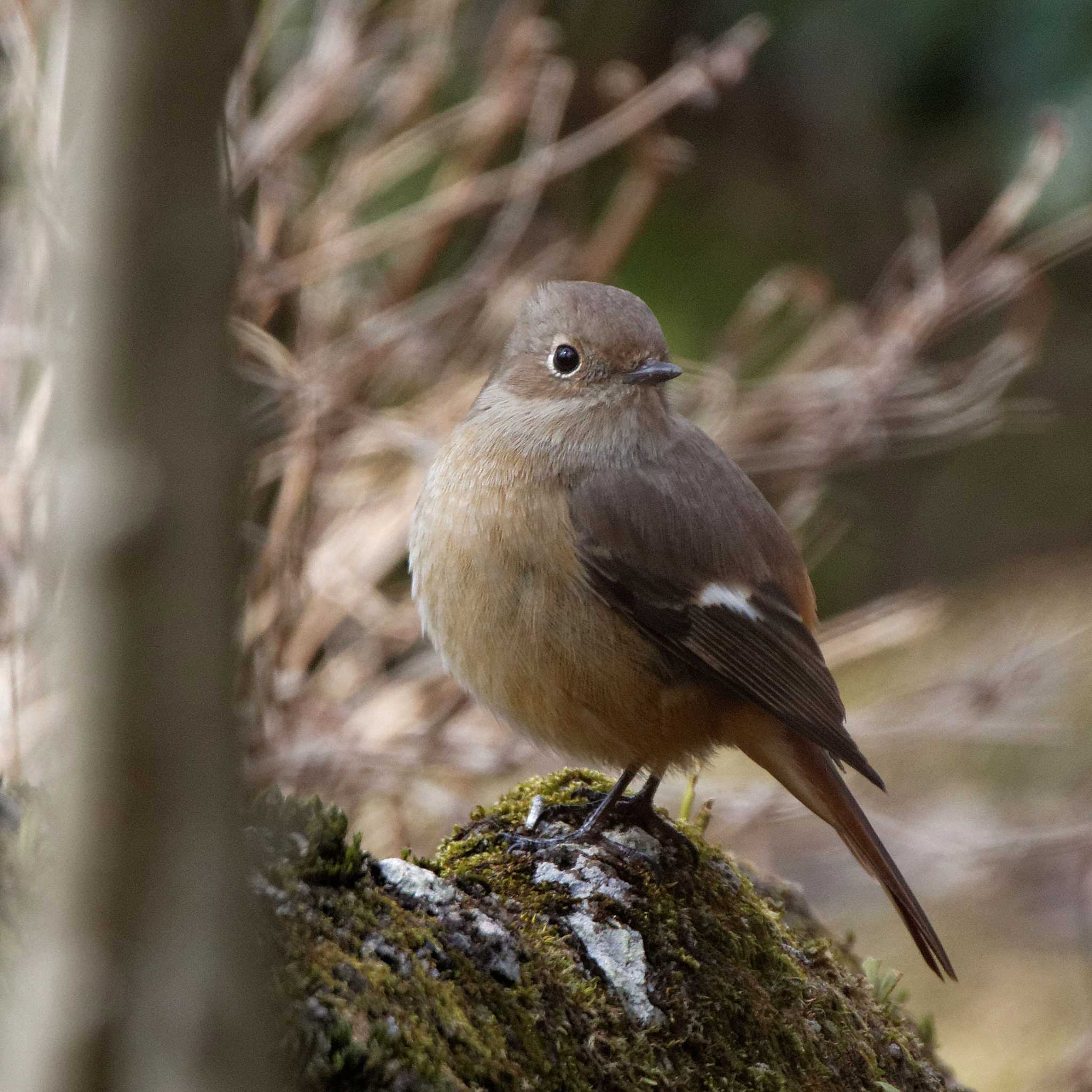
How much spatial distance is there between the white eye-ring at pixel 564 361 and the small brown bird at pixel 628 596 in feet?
0.14

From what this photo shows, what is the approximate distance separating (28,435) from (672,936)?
7.80 ft

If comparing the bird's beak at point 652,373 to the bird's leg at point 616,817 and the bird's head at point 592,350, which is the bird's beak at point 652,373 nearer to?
the bird's head at point 592,350

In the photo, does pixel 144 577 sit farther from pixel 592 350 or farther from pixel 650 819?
pixel 592 350

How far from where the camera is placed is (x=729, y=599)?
2896 millimetres

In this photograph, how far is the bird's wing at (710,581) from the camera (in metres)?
2.79

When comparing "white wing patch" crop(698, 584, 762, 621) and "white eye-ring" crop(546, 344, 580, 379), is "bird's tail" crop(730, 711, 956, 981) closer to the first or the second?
"white wing patch" crop(698, 584, 762, 621)

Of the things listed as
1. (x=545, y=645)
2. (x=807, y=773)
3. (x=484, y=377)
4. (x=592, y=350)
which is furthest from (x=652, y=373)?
(x=484, y=377)

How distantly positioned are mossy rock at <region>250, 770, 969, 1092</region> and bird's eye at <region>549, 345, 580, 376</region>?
1053 millimetres

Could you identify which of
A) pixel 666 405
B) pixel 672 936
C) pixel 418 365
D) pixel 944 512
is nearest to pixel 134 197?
pixel 672 936

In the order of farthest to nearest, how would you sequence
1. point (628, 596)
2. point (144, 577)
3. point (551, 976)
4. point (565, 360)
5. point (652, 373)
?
point (565, 360) < point (652, 373) < point (628, 596) < point (551, 976) < point (144, 577)

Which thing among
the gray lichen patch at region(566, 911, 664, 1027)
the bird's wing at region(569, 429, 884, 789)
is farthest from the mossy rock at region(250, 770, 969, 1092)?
the bird's wing at region(569, 429, 884, 789)

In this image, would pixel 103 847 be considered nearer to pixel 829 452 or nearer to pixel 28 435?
pixel 28 435

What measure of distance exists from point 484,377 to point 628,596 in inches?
81.9

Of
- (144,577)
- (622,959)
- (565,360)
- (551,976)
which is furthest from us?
(565,360)
